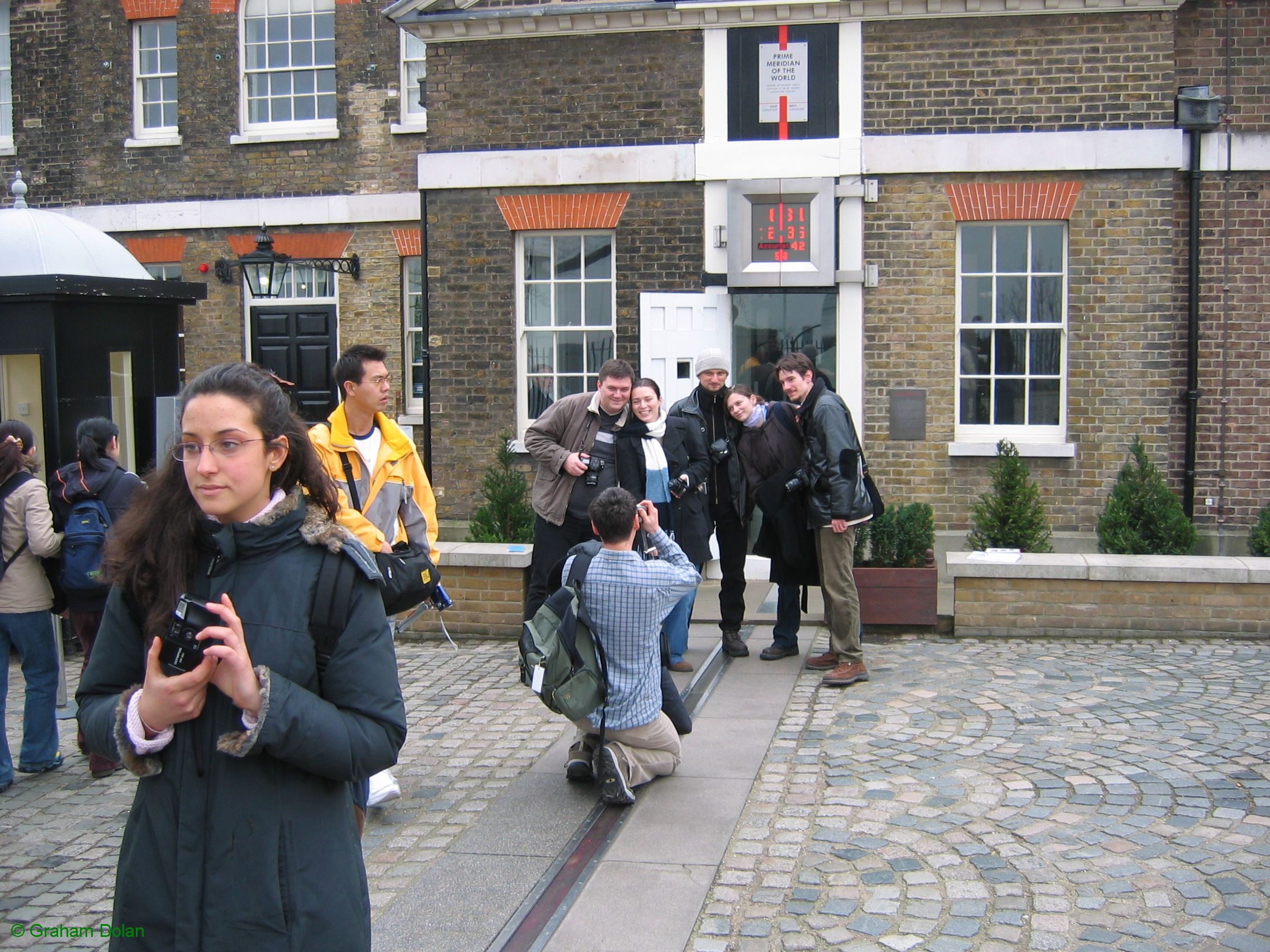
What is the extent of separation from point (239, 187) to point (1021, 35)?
384 inches

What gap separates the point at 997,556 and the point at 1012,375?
2.99 metres

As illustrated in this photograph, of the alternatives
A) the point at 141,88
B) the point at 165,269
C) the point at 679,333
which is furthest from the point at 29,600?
the point at 141,88

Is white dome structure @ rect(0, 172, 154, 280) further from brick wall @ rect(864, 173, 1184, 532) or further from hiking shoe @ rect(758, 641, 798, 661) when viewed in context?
brick wall @ rect(864, 173, 1184, 532)

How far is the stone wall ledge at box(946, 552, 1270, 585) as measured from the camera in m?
8.34

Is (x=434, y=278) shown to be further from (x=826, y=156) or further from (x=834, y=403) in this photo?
(x=834, y=403)

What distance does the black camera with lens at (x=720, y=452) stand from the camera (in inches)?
312

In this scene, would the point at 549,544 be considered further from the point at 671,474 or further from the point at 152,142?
the point at 152,142

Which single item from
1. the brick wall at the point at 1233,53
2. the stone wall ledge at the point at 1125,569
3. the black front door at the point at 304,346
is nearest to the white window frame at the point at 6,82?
the black front door at the point at 304,346

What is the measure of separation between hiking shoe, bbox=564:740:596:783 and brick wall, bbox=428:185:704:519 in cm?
635

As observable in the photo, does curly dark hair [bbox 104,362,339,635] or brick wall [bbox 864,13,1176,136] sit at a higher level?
brick wall [bbox 864,13,1176,136]

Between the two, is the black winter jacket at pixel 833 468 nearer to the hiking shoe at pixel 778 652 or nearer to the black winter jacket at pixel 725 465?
the black winter jacket at pixel 725 465

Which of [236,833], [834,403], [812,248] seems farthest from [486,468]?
[236,833]

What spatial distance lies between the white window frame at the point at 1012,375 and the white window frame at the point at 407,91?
23.9 ft

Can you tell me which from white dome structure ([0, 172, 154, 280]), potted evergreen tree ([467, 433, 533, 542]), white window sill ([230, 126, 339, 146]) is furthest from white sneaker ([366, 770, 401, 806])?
white window sill ([230, 126, 339, 146])
